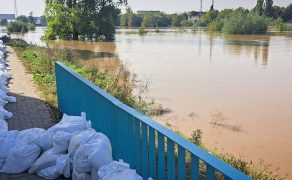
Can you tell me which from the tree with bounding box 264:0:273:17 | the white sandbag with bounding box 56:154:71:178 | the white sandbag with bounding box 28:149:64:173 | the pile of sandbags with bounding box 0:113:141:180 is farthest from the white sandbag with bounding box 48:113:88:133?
the tree with bounding box 264:0:273:17

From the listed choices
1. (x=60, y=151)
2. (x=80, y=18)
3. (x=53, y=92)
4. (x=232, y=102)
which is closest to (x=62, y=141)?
(x=60, y=151)

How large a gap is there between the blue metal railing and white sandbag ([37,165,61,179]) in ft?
2.27

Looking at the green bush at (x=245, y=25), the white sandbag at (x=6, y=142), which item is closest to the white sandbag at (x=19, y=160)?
the white sandbag at (x=6, y=142)

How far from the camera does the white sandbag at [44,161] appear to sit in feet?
13.5

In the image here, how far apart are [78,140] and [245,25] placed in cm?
5332

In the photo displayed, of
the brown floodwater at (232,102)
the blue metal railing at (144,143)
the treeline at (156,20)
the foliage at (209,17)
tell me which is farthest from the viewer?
the treeline at (156,20)

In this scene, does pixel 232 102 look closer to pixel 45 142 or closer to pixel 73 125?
pixel 73 125

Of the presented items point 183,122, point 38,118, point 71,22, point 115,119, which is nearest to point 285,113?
point 183,122

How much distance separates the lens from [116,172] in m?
3.08

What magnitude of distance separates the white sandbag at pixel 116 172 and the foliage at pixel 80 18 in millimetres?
37127

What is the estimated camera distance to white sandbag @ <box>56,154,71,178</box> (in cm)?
393

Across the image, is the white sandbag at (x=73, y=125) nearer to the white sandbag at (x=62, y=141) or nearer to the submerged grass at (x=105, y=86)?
the white sandbag at (x=62, y=141)

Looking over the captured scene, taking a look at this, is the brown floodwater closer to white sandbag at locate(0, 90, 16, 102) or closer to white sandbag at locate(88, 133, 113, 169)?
white sandbag at locate(0, 90, 16, 102)

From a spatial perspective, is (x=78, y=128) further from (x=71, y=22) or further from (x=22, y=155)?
(x=71, y=22)
